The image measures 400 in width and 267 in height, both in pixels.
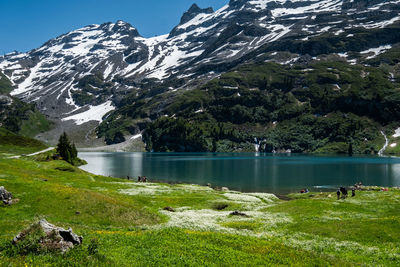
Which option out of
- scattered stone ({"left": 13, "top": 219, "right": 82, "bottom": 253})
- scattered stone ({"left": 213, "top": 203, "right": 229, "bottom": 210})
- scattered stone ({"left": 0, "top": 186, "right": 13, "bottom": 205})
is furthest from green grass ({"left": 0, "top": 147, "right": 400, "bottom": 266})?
scattered stone ({"left": 0, "top": 186, "right": 13, "bottom": 205})

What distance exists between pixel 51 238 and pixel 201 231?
657 inches

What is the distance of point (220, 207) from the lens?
189 feet

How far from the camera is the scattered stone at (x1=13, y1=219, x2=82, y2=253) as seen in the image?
16703mm

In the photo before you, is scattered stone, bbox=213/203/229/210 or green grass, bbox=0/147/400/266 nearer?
green grass, bbox=0/147/400/266

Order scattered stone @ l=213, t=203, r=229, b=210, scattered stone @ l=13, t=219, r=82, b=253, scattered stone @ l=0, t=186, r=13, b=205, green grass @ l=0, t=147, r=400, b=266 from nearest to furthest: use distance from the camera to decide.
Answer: scattered stone @ l=13, t=219, r=82, b=253 → green grass @ l=0, t=147, r=400, b=266 → scattered stone @ l=0, t=186, r=13, b=205 → scattered stone @ l=213, t=203, r=229, b=210

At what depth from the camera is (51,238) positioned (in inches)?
671

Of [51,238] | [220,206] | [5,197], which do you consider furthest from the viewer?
[220,206]

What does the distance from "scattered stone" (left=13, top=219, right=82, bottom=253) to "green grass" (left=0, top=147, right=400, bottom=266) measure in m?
0.56

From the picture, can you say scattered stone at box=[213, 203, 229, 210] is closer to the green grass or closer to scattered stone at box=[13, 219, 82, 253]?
the green grass

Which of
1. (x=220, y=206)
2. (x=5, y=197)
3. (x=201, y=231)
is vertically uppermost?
(x=5, y=197)

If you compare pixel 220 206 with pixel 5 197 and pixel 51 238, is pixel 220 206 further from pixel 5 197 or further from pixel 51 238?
pixel 51 238

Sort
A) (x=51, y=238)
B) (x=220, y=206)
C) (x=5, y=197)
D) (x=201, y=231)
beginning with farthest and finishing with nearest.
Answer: (x=220, y=206), (x=5, y=197), (x=201, y=231), (x=51, y=238)

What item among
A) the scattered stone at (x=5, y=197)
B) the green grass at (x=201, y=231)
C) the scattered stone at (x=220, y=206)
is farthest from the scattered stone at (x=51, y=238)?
the scattered stone at (x=220, y=206)

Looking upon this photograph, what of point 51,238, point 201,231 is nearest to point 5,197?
point 201,231
